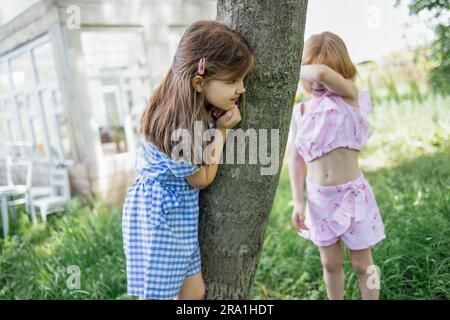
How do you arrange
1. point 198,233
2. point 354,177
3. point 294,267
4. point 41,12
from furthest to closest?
point 41,12 → point 294,267 → point 354,177 → point 198,233

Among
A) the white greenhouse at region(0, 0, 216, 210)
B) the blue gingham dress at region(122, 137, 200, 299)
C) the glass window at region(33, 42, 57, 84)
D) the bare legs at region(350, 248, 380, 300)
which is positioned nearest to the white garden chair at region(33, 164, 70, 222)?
the white greenhouse at region(0, 0, 216, 210)

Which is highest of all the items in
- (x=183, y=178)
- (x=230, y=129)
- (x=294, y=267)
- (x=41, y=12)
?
(x=41, y=12)

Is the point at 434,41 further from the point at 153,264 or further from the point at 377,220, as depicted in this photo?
the point at 153,264

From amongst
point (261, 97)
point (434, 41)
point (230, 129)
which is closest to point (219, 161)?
point (230, 129)

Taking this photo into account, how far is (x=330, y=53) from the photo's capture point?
1479 millimetres

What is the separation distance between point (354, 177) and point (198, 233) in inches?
24.7

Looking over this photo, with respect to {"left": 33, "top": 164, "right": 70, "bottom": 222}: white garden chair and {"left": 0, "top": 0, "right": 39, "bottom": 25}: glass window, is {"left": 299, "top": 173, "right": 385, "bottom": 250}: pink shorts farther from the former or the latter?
{"left": 33, "top": 164, "right": 70, "bottom": 222}: white garden chair

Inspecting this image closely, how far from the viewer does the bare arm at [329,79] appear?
142cm

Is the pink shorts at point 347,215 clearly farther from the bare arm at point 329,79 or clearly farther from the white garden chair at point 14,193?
the white garden chair at point 14,193

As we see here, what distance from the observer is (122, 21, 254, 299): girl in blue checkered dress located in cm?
113

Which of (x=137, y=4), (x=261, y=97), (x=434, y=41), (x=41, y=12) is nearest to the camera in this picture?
(x=261, y=97)

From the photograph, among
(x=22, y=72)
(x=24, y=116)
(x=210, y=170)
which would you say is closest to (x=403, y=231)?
(x=210, y=170)

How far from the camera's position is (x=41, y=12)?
12.3 ft

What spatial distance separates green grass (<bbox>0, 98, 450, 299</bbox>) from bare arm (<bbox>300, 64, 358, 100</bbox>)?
70 cm
